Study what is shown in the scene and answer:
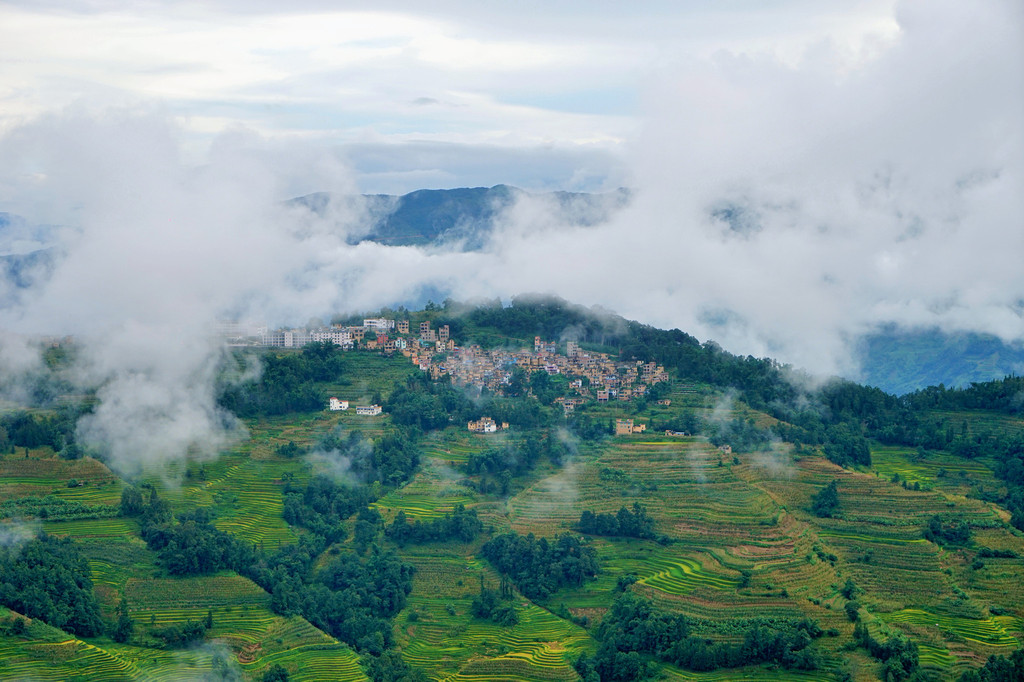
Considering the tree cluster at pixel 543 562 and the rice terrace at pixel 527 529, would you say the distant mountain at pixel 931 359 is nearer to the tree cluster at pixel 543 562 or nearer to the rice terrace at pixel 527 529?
the rice terrace at pixel 527 529

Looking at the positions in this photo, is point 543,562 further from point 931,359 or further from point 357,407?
point 931,359

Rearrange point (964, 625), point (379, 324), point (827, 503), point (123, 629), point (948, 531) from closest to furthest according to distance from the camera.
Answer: point (123, 629) < point (964, 625) < point (948, 531) < point (827, 503) < point (379, 324)

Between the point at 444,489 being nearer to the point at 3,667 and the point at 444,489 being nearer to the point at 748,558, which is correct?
the point at 748,558

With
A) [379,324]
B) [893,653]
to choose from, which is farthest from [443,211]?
[893,653]

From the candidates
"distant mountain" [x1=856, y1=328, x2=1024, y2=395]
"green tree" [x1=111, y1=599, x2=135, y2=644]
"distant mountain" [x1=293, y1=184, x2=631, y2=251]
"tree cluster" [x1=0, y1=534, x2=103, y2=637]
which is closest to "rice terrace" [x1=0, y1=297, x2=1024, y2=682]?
"tree cluster" [x1=0, y1=534, x2=103, y2=637]

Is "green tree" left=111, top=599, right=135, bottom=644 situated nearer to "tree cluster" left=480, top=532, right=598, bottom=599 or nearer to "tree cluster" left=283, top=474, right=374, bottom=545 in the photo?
"tree cluster" left=283, top=474, right=374, bottom=545

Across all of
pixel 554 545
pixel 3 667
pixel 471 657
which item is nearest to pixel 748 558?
pixel 554 545

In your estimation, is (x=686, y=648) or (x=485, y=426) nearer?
(x=686, y=648)
